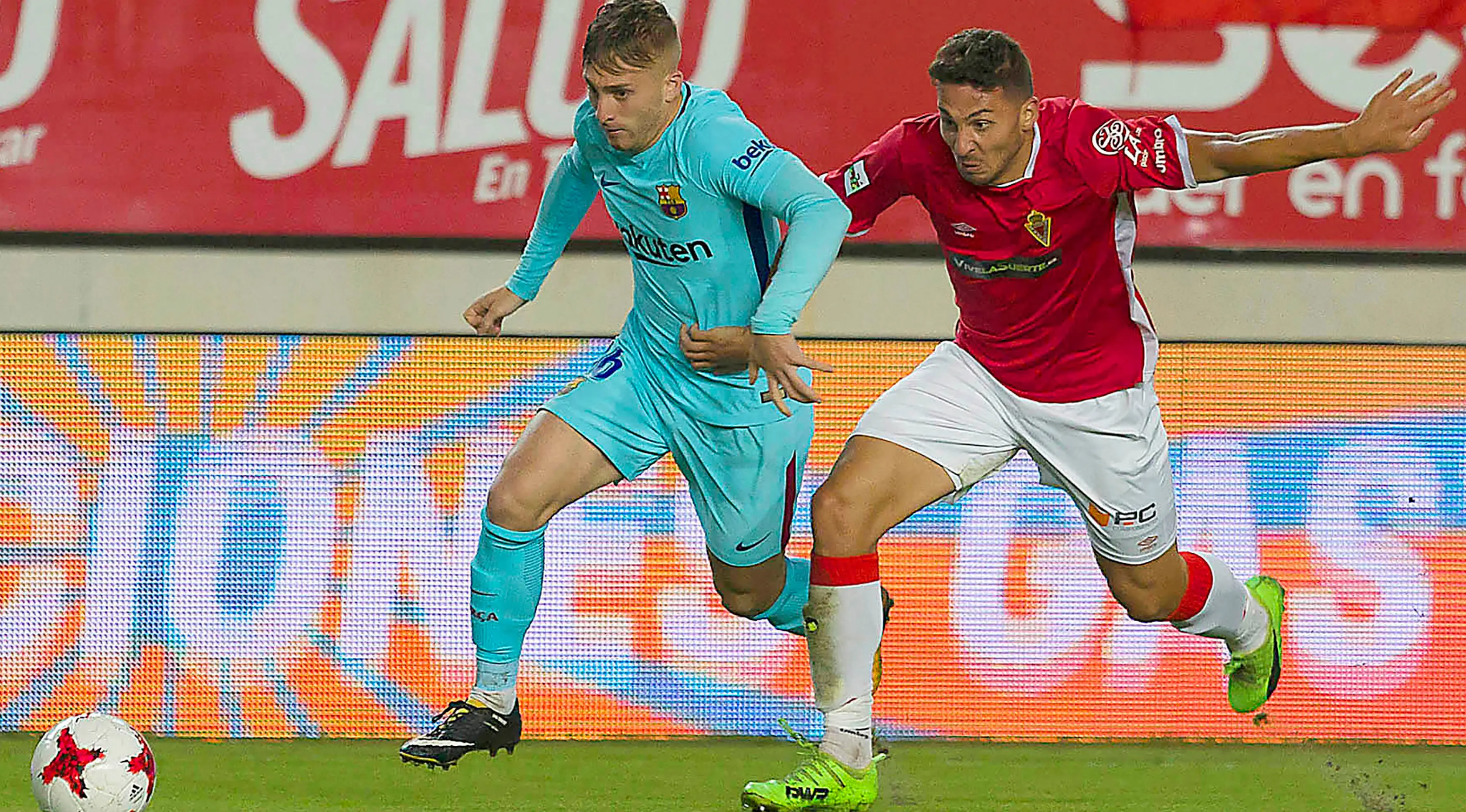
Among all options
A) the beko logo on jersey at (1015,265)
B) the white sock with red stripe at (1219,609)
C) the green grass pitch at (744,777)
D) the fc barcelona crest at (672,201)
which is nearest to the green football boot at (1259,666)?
the white sock with red stripe at (1219,609)

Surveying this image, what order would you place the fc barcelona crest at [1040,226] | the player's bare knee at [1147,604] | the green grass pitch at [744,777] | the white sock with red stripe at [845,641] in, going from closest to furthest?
the white sock with red stripe at [845,641]
the fc barcelona crest at [1040,226]
the player's bare knee at [1147,604]
the green grass pitch at [744,777]

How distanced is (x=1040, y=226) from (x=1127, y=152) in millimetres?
263

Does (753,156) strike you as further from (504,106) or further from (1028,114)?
Answer: (504,106)

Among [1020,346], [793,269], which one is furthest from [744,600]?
[793,269]

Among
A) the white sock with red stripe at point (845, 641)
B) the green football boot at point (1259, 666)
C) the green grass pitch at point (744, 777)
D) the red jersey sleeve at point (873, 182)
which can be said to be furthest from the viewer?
the green football boot at point (1259, 666)

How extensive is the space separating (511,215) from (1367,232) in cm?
318

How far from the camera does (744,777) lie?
5.30m

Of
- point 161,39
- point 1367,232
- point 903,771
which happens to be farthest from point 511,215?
point 1367,232

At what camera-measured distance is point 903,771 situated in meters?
5.41

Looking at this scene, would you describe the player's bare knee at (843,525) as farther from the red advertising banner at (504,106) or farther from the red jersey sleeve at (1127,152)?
the red advertising banner at (504,106)

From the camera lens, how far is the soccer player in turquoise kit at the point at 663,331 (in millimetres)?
3955

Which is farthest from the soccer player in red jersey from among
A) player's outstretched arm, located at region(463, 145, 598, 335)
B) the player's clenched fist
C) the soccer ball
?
the soccer ball

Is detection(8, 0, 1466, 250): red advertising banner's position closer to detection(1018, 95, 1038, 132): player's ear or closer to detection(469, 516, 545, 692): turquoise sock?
detection(1018, 95, 1038, 132): player's ear

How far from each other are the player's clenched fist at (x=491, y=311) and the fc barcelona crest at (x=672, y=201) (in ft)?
1.92
